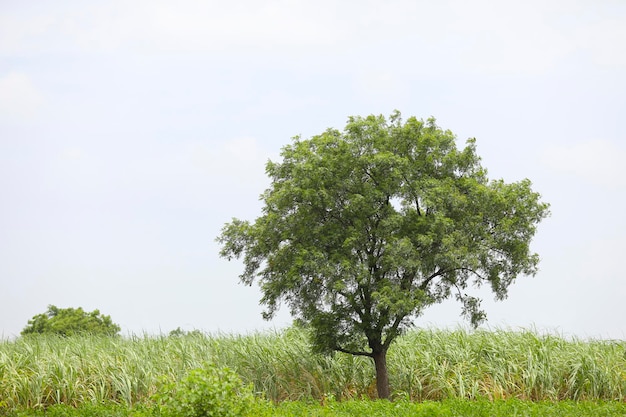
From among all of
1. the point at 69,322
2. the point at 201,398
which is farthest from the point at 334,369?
the point at 69,322

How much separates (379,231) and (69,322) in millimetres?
21260

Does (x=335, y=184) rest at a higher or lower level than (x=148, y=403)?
higher

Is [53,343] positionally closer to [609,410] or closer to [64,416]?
[64,416]

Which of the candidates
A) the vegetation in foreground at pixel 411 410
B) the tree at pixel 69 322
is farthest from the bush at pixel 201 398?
the tree at pixel 69 322

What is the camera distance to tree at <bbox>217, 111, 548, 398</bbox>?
14.1 m

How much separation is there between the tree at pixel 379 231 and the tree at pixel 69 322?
17937 millimetres

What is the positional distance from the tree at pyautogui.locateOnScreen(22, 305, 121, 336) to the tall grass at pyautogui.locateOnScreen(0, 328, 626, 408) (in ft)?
43.6

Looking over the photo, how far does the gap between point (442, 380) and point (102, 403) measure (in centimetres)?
776

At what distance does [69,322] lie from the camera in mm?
30344

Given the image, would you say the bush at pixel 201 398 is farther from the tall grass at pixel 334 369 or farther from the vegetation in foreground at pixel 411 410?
the tall grass at pixel 334 369

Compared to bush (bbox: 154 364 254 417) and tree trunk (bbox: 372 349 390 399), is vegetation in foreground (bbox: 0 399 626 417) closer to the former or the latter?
bush (bbox: 154 364 254 417)

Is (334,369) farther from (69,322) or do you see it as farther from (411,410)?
(69,322)

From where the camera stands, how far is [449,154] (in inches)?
598

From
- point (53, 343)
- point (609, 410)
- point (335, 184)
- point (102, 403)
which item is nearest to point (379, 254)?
point (335, 184)
